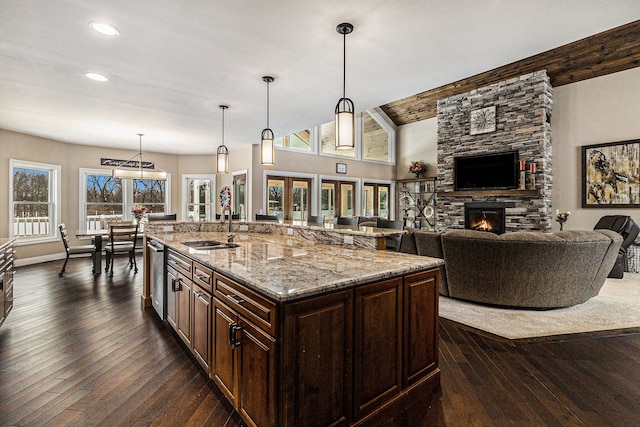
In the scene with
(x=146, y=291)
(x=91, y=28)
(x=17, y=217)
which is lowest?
(x=146, y=291)

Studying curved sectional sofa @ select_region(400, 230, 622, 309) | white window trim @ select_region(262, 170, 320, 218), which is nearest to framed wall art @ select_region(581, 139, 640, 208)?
curved sectional sofa @ select_region(400, 230, 622, 309)

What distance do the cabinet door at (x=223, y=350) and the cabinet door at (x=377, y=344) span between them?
0.70 metres

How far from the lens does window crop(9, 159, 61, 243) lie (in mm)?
6262

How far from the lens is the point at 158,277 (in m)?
3.25

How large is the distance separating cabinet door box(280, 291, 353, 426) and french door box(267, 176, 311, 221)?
20.6 feet

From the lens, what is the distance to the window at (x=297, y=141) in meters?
7.90

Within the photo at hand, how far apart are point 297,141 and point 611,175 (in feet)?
21.7

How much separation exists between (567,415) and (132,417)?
2.54 m

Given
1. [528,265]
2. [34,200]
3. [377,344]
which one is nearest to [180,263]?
[377,344]

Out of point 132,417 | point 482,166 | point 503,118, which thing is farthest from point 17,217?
point 503,118

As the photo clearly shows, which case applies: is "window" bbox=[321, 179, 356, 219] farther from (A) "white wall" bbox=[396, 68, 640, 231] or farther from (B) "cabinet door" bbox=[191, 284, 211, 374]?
(B) "cabinet door" bbox=[191, 284, 211, 374]

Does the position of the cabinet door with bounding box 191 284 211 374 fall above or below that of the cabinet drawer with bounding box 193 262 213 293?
below

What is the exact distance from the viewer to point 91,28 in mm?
2537

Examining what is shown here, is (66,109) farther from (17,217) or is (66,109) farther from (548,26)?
(548,26)
